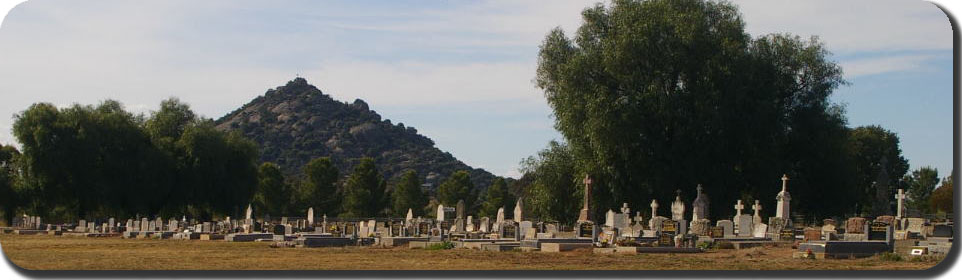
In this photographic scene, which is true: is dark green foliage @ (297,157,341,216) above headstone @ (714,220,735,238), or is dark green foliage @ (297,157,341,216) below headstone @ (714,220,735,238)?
above

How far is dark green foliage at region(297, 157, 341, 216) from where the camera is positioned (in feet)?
284

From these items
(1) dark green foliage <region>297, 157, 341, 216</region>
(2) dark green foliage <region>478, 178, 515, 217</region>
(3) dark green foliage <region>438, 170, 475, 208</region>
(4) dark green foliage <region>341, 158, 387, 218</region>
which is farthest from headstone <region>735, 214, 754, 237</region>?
(3) dark green foliage <region>438, 170, 475, 208</region>

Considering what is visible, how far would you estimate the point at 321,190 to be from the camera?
86938 millimetres

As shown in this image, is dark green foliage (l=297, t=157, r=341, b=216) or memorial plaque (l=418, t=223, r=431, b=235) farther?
dark green foliage (l=297, t=157, r=341, b=216)

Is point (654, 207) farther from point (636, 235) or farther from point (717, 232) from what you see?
point (717, 232)

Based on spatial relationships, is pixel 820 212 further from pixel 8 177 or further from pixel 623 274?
pixel 8 177

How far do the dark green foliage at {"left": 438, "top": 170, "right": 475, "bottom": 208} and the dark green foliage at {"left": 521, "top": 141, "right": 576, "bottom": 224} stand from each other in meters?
43.9

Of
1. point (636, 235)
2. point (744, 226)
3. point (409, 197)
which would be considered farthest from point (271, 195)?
point (744, 226)

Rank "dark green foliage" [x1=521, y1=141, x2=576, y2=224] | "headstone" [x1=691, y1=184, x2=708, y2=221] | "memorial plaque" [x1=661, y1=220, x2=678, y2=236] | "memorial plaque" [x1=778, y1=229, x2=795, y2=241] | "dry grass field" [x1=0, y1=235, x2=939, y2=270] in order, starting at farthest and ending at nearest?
"dark green foliage" [x1=521, y1=141, x2=576, y2=224] → "headstone" [x1=691, y1=184, x2=708, y2=221] → "memorial plaque" [x1=778, y1=229, x2=795, y2=241] → "memorial plaque" [x1=661, y1=220, x2=678, y2=236] → "dry grass field" [x1=0, y1=235, x2=939, y2=270]

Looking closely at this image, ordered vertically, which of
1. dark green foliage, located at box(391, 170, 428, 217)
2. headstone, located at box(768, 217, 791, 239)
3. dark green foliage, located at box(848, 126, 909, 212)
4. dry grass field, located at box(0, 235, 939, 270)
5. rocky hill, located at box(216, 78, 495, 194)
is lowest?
dry grass field, located at box(0, 235, 939, 270)

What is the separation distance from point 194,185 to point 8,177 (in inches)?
349

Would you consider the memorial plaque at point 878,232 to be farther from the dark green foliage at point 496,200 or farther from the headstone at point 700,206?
the dark green foliage at point 496,200

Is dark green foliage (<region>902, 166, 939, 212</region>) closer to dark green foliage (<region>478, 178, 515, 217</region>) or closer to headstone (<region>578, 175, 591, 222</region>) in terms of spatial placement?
dark green foliage (<region>478, 178, 515, 217</region>)

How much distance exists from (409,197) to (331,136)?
94504 mm
